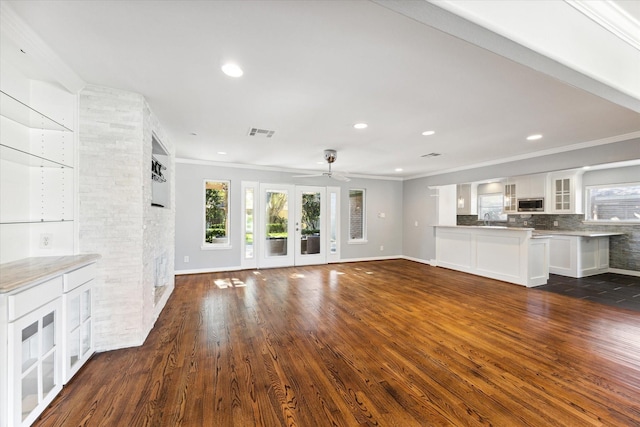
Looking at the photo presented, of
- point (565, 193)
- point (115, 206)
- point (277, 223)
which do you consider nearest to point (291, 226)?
point (277, 223)

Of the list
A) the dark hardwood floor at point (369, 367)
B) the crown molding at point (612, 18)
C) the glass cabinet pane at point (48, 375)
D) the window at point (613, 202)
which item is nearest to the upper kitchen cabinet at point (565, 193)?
the window at point (613, 202)

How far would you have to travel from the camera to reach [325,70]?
7.18 ft

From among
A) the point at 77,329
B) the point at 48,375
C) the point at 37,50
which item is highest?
the point at 37,50

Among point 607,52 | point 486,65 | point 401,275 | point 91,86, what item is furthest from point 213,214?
point 607,52

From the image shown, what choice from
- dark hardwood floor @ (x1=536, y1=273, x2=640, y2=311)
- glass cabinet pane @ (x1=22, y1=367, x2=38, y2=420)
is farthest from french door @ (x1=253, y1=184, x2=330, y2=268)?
dark hardwood floor @ (x1=536, y1=273, x2=640, y2=311)

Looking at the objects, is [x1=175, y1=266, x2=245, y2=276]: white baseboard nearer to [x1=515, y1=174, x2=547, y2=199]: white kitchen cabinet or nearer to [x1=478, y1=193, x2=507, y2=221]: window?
[x1=478, y1=193, x2=507, y2=221]: window

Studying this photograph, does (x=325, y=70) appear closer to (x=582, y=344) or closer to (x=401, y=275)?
(x=582, y=344)

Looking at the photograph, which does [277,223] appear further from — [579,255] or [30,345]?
[579,255]

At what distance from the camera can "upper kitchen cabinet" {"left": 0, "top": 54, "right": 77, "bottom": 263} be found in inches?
80.6

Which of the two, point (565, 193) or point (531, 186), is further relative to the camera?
point (531, 186)

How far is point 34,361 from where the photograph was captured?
1.70 m

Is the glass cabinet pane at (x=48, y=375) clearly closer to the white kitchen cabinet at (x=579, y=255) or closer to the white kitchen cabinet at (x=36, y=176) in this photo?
the white kitchen cabinet at (x=36, y=176)

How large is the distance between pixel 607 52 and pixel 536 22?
0.84 meters

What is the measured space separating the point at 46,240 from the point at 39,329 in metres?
1.01
